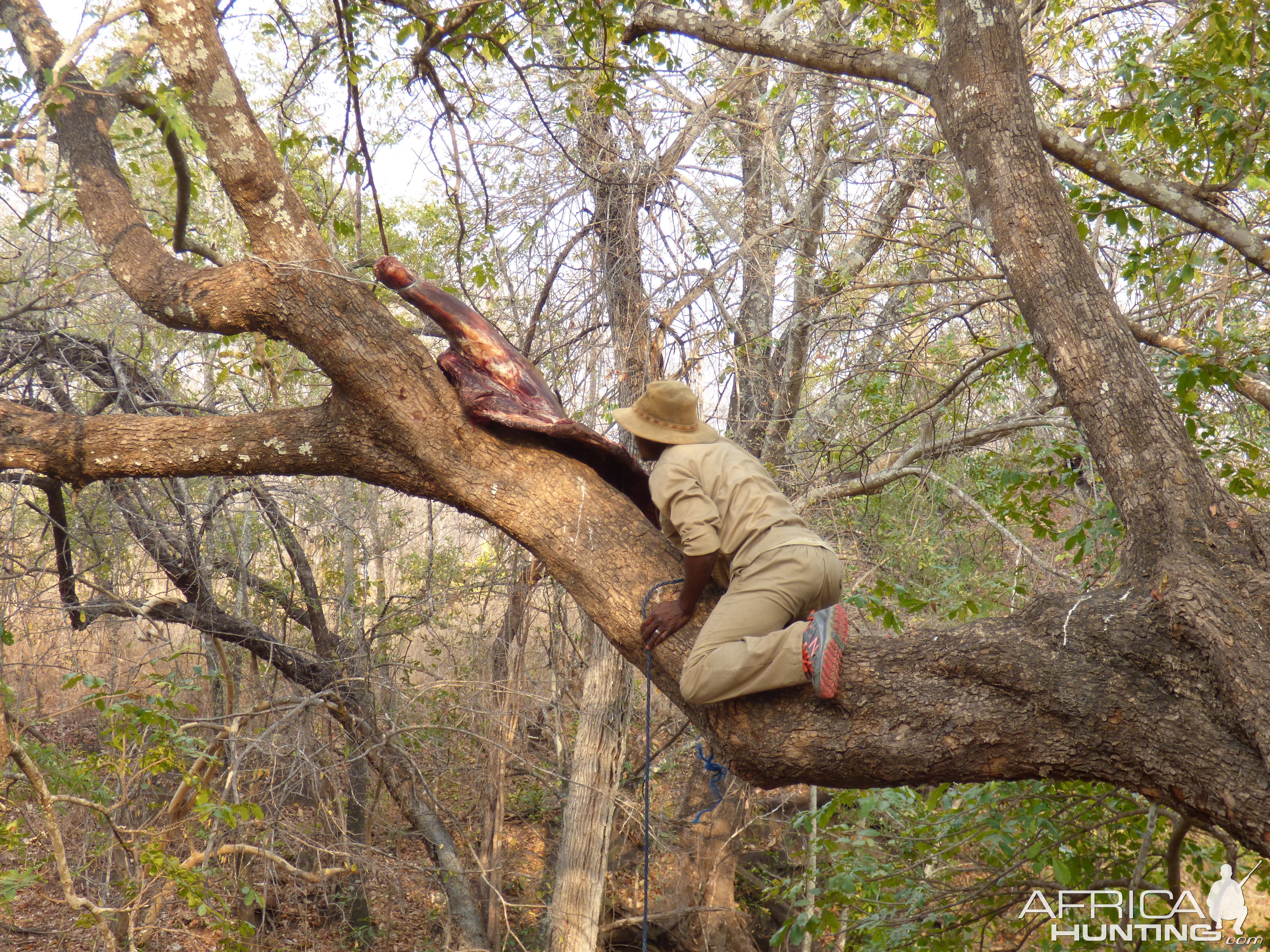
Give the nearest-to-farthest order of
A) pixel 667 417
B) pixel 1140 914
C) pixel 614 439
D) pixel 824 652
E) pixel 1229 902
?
pixel 824 652, pixel 667 417, pixel 1229 902, pixel 1140 914, pixel 614 439

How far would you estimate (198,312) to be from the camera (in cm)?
315

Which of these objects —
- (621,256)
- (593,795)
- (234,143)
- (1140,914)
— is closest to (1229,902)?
(1140,914)

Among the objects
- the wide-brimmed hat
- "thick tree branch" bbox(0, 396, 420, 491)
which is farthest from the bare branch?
Answer: "thick tree branch" bbox(0, 396, 420, 491)

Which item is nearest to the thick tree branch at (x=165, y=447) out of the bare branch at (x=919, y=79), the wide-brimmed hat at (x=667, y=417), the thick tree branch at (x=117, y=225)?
the thick tree branch at (x=117, y=225)

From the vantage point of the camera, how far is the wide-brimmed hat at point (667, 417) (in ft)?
9.58

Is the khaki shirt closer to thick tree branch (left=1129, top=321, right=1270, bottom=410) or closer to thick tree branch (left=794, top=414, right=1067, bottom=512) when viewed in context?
thick tree branch (left=1129, top=321, right=1270, bottom=410)

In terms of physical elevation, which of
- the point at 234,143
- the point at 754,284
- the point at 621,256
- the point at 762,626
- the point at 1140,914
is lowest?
the point at 1140,914

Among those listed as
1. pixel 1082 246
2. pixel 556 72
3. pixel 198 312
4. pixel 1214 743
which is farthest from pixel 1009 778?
pixel 556 72

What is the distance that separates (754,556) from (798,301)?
476cm

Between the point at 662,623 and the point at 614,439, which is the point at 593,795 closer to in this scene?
the point at 614,439

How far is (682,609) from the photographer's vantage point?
2.50m

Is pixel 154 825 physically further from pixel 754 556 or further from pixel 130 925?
pixel 754 556

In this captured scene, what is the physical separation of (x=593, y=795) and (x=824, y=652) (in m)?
4.41

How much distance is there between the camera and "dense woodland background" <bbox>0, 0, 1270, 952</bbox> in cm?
385
